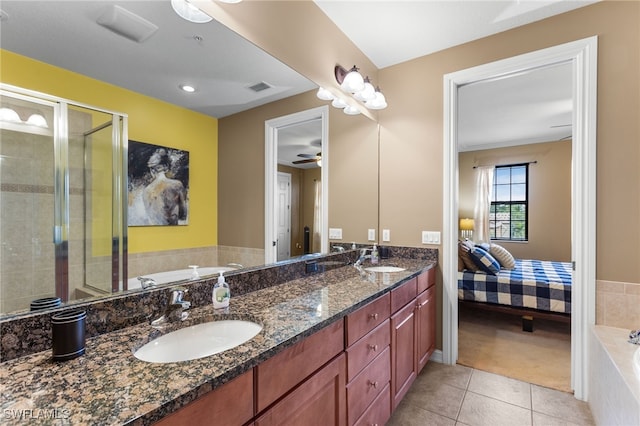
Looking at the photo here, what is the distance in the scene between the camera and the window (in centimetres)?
550

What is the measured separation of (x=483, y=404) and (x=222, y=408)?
1913 millimetres

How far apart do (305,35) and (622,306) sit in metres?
2.66

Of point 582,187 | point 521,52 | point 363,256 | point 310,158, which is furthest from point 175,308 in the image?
point 521,52

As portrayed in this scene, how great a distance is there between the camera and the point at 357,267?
228 centimetres

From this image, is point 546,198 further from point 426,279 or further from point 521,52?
point 426,279

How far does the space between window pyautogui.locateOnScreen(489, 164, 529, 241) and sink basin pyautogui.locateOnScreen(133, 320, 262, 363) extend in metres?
5.84

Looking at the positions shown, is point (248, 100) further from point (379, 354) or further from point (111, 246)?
point (379, 354)

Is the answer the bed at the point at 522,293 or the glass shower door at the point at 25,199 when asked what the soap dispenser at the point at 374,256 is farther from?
the glass shower door at the point at 25,199

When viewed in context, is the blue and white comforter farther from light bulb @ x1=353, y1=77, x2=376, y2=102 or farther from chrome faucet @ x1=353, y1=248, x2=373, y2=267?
light bulb @ x1=353, y1=77, x2=376, y2=102

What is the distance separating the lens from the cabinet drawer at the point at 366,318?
1.30 m

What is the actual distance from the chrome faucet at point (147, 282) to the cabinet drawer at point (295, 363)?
→ 0.59 m

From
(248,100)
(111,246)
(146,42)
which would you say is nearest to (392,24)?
(248,100)

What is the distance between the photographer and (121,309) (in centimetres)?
103

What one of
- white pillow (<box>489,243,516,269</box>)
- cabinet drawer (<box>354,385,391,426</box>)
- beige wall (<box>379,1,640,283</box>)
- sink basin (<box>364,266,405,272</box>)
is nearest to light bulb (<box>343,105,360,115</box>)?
beige wall (<box>379,1,640,283</box>)
